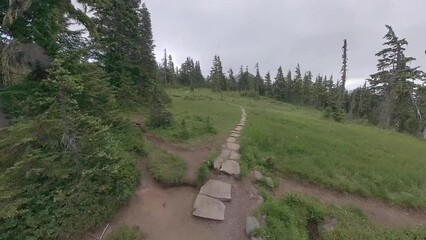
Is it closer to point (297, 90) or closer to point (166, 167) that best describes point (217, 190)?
point (166, 167)

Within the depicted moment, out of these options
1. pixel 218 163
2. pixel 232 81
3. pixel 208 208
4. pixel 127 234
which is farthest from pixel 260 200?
pixel 232 81

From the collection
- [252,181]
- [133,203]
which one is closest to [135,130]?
[133,203]

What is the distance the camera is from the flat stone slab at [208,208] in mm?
6336

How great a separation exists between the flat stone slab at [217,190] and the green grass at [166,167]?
3.08 ft

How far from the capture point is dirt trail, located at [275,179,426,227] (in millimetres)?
7211

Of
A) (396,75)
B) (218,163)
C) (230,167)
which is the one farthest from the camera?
(396,75)

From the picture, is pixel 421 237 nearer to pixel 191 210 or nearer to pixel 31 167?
pixel 191 210

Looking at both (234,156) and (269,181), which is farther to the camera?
(234,156)

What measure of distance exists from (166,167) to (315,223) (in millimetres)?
5139

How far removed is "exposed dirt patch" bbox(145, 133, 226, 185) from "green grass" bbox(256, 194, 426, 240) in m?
2.69

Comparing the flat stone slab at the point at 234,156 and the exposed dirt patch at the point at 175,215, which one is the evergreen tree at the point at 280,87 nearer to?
the flat stone slab at the point at 234,156

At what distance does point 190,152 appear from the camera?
976 centimetres

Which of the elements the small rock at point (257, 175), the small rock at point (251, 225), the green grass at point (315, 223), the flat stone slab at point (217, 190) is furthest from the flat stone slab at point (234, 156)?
the small rock at point (251, 225)

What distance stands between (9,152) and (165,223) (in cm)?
410
